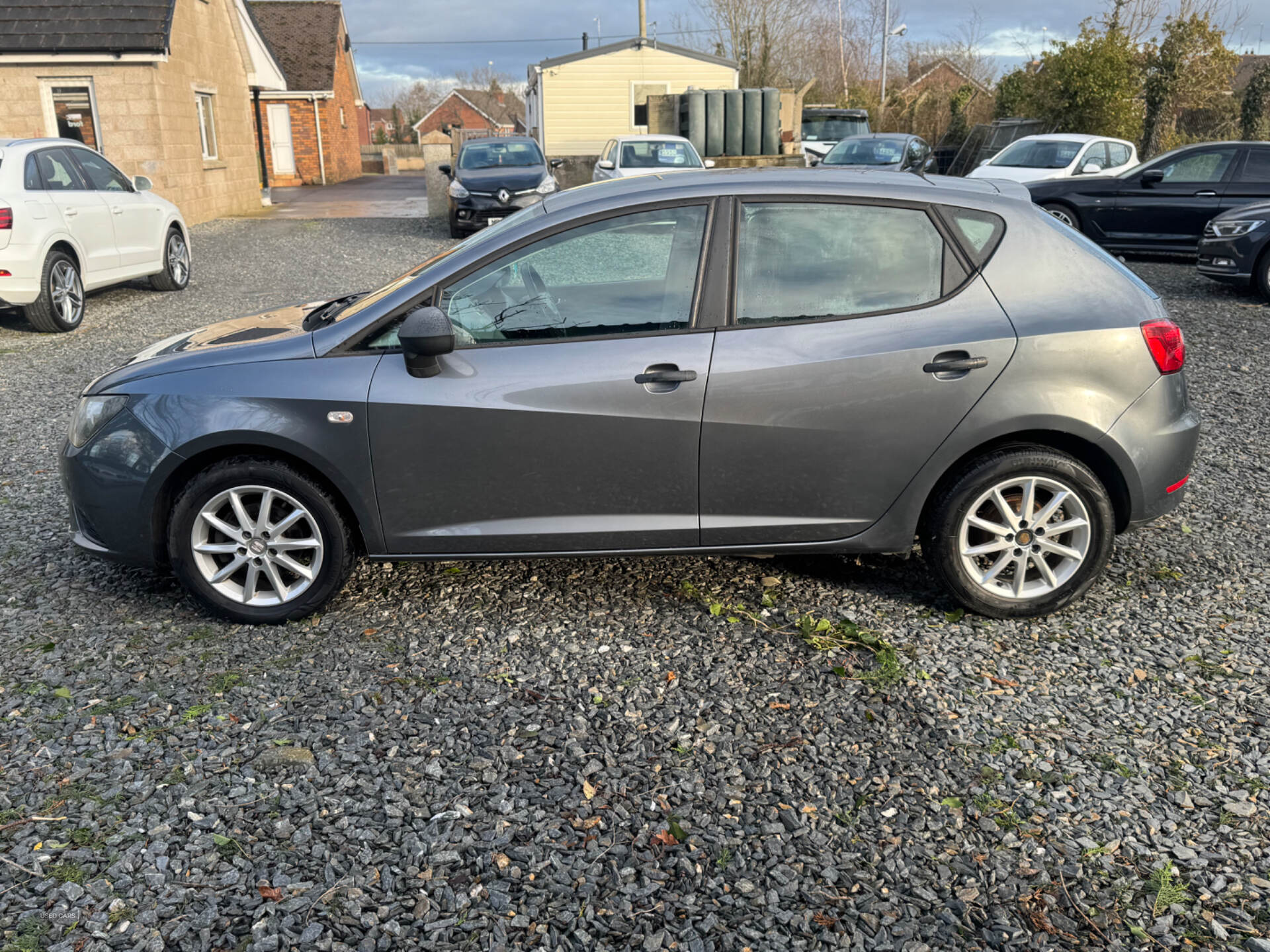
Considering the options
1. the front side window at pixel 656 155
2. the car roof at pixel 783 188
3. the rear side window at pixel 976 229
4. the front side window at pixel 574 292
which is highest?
the front side window at pixel 656 155

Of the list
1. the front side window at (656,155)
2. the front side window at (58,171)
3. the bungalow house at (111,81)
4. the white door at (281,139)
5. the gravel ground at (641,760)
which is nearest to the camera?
the gravel ground at (641,760)

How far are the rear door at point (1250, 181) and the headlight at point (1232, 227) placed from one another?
2161 millimetres

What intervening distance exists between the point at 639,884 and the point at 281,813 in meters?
1.09

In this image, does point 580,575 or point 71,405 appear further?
point 71,405

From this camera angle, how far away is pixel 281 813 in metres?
3.08

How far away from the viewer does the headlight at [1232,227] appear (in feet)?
36.8

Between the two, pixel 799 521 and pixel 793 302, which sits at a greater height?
pixel 793 302

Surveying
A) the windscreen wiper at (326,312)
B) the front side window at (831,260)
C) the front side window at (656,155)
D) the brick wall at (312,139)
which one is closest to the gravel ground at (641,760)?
the windscreen wiper at (326,312)

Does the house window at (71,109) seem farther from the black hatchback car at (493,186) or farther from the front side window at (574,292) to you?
the front side window at (574,292)

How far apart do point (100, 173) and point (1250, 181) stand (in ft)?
45.3

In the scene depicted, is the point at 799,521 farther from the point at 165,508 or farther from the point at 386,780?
the point at 165,508

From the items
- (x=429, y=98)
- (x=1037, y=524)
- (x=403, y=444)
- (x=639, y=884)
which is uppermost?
(x=429, y=98)

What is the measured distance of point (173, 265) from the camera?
13.2 meters

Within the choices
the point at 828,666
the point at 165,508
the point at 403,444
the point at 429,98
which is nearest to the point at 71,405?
the point at 165,508
